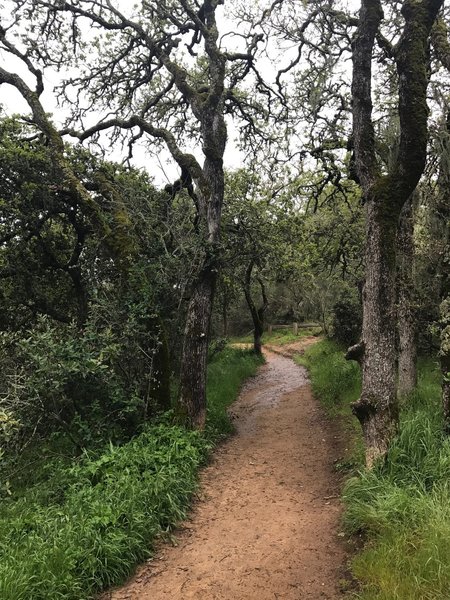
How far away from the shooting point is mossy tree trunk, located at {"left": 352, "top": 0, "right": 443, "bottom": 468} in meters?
5.59

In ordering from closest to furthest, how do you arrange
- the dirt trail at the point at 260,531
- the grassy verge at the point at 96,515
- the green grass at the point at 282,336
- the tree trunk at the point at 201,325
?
the grassy verge at the point at 96,515 → the dirt trail at the point at 260,531 → the tree trunk at the point at 201,325 → the green grass at the point at 282,336

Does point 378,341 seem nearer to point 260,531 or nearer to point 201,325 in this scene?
point 260,531

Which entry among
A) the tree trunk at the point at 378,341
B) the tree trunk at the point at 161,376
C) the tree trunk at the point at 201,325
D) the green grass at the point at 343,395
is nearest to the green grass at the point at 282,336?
the green grass at the point at 343,395

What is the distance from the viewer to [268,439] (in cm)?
901

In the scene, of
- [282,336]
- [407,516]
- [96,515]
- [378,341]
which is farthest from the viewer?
[282,336]

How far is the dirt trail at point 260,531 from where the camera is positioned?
4133 millimetres

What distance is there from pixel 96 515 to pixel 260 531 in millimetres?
1889

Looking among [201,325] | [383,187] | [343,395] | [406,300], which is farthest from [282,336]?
[383,187]

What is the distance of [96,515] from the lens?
4.73m

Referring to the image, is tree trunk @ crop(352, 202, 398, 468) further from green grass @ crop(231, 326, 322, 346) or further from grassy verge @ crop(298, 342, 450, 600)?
green grass @ crop(231, 326, 322, 346)

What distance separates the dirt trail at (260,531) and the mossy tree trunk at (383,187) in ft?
3.98

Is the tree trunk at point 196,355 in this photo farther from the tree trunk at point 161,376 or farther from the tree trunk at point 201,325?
the tree trunk at point 161,376

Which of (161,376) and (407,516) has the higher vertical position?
(161,376)

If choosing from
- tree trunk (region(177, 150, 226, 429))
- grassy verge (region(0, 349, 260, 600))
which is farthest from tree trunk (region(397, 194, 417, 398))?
grassy verge (region(0, 349, 260, 600))
